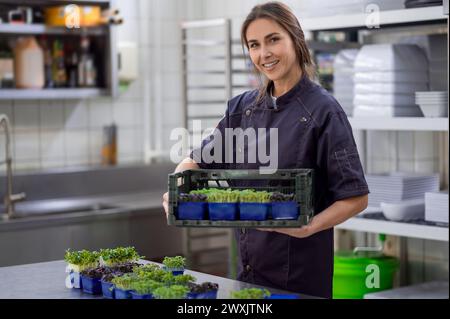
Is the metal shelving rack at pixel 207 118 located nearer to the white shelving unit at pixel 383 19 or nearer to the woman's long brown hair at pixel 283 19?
the white shelving unit at pixel 383 19

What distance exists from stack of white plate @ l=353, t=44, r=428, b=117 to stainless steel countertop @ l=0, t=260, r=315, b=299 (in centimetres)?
173

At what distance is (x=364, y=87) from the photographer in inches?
146

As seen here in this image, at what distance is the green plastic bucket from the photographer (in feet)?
12.4

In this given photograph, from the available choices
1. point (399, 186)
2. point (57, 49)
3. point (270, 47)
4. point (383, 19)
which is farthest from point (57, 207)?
point (270, 47)

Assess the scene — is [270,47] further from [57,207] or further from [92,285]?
[57,207]

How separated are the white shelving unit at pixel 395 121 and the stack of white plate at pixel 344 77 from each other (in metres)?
0.12

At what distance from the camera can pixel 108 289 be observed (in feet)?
6.29

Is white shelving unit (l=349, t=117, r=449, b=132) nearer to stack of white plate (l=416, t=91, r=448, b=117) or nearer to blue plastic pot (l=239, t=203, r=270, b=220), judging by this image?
stack of white plate (l=416, t=91, r=448, b=117)

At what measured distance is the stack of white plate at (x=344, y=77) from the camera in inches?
151

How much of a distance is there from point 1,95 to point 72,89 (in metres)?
0.42

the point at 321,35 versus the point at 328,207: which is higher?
the point at 321,35

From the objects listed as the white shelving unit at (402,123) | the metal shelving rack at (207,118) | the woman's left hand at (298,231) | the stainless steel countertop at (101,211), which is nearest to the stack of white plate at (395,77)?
the white shelving unit at (402,123)
